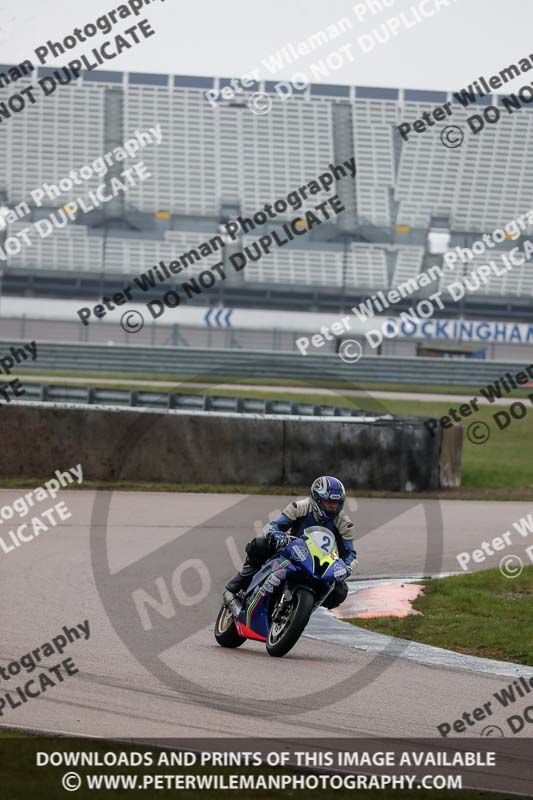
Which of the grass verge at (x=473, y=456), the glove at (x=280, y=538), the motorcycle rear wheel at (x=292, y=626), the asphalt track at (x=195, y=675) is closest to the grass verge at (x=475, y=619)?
the asphalt track at (x=195, y=675)

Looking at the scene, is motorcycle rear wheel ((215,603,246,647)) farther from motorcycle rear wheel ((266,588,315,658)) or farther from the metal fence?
the metal fence

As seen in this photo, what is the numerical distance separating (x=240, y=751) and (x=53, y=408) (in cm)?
1357

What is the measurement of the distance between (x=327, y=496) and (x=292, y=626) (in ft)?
3.22

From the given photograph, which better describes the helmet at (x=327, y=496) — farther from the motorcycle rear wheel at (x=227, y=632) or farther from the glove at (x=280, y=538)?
the motorcycle rear wheel at (x=227, y=632)

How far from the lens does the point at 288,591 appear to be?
9.13m

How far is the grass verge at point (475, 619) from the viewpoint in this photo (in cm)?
1034

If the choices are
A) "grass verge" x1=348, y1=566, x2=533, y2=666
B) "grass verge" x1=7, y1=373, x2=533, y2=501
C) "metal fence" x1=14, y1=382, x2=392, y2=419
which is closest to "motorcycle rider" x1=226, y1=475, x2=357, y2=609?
"grass verge" x1=348, y1=566, x2=533, y2=666

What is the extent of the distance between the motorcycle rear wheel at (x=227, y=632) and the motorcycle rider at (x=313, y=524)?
24 cm

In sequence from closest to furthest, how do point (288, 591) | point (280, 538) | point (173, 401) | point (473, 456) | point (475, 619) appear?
point (288, 591) → point (280, 538) → point (475, 619) → point (173, 401) → point (473, 456)

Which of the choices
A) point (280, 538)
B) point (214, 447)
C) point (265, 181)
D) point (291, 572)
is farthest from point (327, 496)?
point (265, 181)

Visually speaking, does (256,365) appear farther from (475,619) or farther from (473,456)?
(475,619)

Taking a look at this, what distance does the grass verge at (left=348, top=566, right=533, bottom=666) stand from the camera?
407 inches

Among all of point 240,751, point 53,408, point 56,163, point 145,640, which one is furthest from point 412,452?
point 56,163

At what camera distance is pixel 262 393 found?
3438cm
